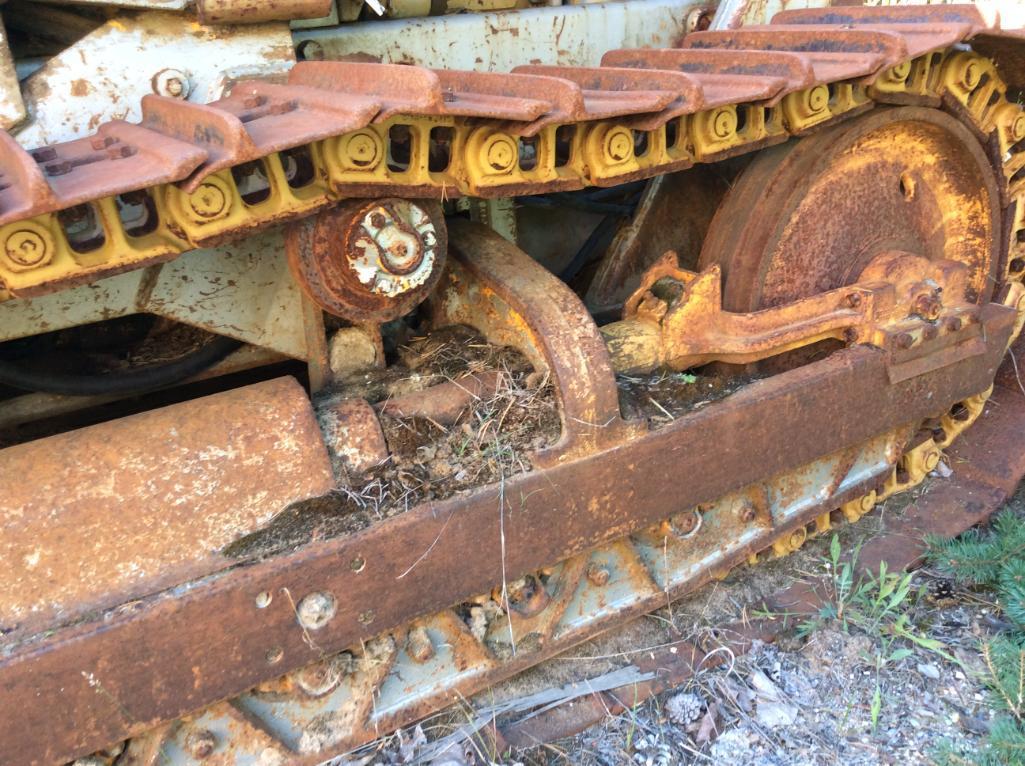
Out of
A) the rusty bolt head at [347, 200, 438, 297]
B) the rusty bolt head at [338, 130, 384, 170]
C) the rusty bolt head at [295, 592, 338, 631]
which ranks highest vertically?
the rusty bolt head at [338, 130, 384, 170]

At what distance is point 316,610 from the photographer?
167cm

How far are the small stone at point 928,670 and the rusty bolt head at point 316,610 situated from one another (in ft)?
5.25

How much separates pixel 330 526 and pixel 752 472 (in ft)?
3.41

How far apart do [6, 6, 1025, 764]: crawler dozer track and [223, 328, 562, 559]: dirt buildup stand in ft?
0.10

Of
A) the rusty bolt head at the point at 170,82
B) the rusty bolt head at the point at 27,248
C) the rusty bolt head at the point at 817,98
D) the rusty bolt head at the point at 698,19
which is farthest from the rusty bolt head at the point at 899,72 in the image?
the rusty bolt head at the point at 27,248

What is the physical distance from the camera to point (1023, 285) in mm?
2912

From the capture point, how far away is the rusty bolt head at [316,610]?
166cm

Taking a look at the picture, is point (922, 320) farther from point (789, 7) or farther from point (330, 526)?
point (330, 526)

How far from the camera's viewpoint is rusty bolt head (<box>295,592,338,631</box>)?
166cm

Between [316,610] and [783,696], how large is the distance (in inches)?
50.0

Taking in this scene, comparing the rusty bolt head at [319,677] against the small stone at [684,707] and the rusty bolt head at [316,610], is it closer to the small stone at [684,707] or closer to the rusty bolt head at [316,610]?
the rusty bolt head at [316,610]

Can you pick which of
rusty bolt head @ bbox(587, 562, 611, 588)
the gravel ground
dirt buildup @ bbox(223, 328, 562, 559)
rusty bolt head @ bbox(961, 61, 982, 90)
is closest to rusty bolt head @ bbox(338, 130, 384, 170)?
dirt buildup @ bbox(223, 328, 562, 559)

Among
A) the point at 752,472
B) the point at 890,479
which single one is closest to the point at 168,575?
the point at 752,472

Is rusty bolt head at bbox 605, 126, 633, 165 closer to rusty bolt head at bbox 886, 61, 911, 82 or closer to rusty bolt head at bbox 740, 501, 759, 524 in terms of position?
rusty bolt head at bbox 886, 61, 911, 82
